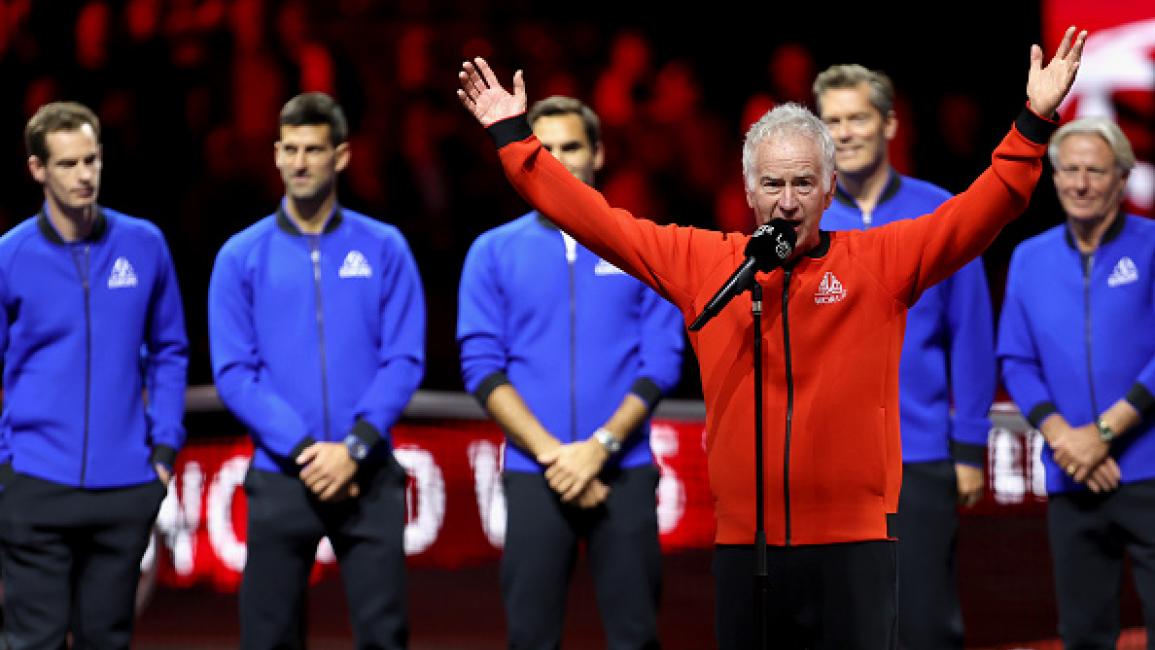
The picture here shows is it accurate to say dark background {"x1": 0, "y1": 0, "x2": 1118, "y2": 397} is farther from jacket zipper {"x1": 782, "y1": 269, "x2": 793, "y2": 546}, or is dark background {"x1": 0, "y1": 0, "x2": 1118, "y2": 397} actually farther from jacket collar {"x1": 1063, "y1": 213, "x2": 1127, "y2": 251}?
jacket zipper {"x1": 782, "y1": 269, "x2": 793, "y2": 546}

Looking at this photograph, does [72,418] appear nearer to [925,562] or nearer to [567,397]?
[567,397]

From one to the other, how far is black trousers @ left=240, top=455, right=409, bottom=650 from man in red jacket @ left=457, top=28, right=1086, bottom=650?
172cm

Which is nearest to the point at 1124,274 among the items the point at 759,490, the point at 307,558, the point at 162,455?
the point at 759,490

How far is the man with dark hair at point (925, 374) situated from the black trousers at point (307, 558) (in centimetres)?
146

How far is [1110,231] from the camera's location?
5.07 meters

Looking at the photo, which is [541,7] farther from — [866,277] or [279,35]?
[866,277]

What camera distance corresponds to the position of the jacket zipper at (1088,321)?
501 centimetres

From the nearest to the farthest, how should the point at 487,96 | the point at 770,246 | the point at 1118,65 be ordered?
1. the point at 770,246
2. the point at 487,96
3. the point at 1118,65

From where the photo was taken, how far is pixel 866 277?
339 centimetres

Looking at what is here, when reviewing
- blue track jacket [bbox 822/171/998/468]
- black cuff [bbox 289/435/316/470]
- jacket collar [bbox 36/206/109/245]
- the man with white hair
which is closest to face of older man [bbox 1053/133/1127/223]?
the man with white hair

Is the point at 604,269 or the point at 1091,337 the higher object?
the point at 604,269

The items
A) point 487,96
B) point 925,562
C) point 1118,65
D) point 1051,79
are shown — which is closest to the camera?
point 1051,79

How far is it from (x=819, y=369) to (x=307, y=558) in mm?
2135

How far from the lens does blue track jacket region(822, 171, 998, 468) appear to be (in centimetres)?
481
